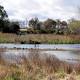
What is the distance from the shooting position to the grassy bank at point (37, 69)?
35.5 feet

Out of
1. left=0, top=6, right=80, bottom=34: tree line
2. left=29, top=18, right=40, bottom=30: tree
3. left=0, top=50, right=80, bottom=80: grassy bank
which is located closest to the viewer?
left=0, top=50, right=80, bottom=80: grassy bank

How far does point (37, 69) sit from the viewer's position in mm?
12539

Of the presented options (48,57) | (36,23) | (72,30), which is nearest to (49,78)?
(48,57)

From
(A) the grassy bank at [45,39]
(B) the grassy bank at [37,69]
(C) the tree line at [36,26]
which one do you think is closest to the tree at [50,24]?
(C) the tree line at [36,26]

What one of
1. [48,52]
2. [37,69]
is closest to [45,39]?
[48,52]

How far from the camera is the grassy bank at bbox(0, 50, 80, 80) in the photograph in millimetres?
10820

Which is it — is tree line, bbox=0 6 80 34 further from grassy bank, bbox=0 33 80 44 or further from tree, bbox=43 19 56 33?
grassy bank, bbox=0 33 80 44

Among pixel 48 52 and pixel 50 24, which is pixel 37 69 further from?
pixel 50 24

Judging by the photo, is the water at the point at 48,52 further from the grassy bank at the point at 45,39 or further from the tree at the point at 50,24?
the tree at the point at 50,24

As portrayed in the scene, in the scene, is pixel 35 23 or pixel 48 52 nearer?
pixel 48 52

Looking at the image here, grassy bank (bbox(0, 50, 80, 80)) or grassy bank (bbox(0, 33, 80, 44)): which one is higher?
grassy bank (bbox(0, 50, 80, 80))

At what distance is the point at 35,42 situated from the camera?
1487 inches

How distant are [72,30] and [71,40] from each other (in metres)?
18.6

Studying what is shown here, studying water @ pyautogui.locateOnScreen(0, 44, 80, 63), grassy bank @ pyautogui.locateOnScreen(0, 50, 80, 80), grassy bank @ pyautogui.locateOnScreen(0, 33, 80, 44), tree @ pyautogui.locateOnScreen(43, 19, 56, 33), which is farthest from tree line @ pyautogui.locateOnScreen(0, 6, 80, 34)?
grassy bank @ pyautogui.locateOnScreen(0, 50, 80, 80)
